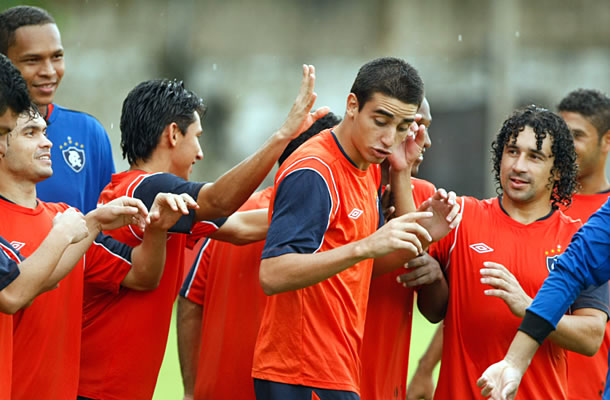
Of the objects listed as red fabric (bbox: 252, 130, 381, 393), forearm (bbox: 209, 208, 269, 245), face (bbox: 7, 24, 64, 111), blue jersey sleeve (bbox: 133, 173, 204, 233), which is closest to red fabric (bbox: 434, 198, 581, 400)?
red fabric (bbox: 252, 130, 381, 393)

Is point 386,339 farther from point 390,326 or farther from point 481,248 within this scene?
point 481,248

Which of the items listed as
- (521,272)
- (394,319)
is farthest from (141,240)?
(521,272)

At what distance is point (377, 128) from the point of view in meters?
4.23

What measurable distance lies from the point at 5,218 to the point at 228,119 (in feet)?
53.4

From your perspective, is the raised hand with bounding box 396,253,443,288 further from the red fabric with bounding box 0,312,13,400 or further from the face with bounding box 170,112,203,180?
the red fabric with bounding box 0,312,13,400

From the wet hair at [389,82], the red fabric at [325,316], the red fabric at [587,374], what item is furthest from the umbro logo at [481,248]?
the red fabric at [587,374]

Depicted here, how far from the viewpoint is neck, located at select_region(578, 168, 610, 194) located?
578 cm

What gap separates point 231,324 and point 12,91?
1.77 m

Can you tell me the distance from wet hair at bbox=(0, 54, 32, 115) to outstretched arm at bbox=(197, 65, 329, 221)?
98cm

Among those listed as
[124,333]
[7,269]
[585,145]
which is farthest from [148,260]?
[585,145]

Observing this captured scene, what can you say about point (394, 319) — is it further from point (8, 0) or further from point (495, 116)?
point (495, 116)

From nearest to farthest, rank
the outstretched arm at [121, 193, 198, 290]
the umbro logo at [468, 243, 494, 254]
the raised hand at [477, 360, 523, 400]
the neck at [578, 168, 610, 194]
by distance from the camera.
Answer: the raised hand at [477, 360, 523, 400]
the outstretched arm at [121, 193, 198, 290]
the umbro logo at [468, 243, 494, 254]
the neck at [578, 168, 610, 194]

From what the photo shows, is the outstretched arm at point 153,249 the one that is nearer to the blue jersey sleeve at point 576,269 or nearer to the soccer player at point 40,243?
the soccer player at point 40,243

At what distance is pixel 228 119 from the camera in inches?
798
